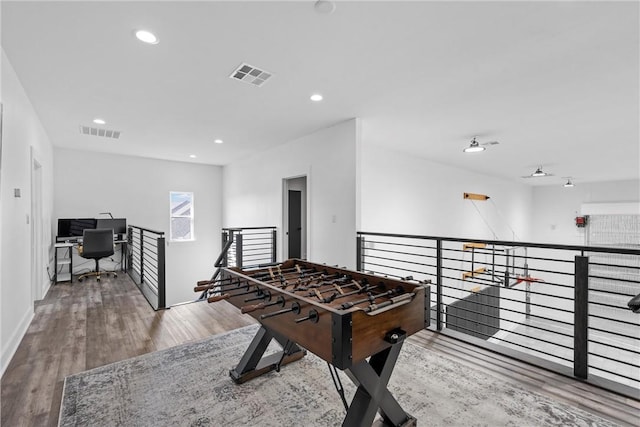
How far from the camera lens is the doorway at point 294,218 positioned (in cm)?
568

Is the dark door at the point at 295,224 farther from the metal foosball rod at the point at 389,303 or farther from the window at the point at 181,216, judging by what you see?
the metal foosball rod at the point at 389,303

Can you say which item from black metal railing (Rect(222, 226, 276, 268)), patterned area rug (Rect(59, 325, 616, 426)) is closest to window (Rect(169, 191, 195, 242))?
black metal railing (Rect(222, 226, 276, 268))

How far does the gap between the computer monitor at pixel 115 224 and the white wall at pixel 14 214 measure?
2.53 meters

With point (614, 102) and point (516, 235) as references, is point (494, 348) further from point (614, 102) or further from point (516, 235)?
point (516, 235)

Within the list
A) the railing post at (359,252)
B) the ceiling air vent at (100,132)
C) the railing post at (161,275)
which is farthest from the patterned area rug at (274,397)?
the ceiling air vent at (100,132)

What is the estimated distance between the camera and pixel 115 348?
108 inches

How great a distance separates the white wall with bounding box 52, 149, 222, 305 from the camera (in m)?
6.14

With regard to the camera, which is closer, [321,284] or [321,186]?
[321,284]

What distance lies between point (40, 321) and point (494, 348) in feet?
15.7

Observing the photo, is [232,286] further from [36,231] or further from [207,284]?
[36,231]

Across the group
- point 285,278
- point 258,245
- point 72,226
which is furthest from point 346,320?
point 72,226

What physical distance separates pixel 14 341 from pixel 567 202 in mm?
13537

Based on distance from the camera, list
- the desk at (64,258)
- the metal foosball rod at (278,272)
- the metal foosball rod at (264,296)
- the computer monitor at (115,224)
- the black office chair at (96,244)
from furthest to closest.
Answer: the computer monitor at (115,224)
the desk at (64,258)
the black office chair at (96,244)
the metal foosball rod at (278,272)
the metal foosball rod at (264,296)

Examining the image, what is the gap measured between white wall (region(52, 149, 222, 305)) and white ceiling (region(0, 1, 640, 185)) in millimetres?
1614
